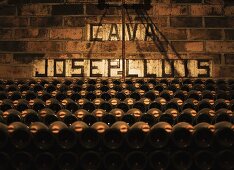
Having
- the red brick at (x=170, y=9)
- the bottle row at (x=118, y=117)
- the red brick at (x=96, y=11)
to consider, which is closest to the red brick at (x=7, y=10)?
the red brick at (x=96, y=11)

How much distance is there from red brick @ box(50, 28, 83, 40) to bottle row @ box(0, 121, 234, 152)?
9.42ft

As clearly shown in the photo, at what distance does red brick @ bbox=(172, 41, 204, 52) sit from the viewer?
4.56 metres

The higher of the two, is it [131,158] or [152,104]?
[152,104]

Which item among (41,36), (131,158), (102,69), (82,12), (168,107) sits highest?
(82,12)

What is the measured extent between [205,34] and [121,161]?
3.12 m

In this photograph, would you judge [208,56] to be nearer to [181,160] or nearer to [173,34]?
[173,34]

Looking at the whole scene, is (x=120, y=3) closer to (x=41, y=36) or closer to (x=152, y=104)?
(x=41, y=36)

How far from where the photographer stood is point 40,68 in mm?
4570

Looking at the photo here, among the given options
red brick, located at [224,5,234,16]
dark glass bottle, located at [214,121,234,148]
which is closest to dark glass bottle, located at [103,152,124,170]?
dark glass bottle, located at [214,121,234,148]

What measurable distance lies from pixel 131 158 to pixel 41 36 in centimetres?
315

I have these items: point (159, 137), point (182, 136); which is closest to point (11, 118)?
point (159, 137)

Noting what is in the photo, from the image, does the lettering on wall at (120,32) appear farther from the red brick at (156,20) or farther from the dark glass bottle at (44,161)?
the dark glass bottle at (44,161)

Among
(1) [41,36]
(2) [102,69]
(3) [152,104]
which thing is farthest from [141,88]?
(1) [41,36]

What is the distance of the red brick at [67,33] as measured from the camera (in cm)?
464
